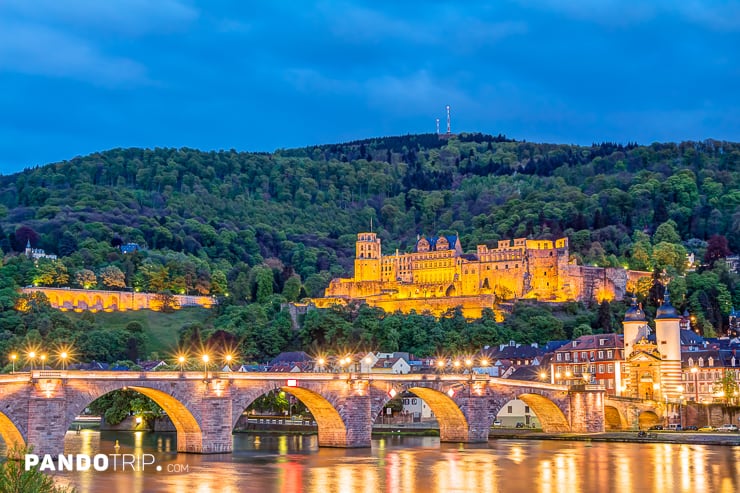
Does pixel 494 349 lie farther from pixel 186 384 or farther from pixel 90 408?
pixel 186 384

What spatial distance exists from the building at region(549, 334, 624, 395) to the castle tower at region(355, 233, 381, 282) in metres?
63.2

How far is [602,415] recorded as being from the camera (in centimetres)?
7312

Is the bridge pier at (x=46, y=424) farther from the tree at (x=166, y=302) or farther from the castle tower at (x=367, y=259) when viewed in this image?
the castle tower at (x=367, y=259)

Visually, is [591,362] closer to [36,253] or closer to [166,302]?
[166,302]

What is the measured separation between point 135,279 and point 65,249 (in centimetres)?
1909

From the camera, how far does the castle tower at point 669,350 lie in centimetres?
A: 7756

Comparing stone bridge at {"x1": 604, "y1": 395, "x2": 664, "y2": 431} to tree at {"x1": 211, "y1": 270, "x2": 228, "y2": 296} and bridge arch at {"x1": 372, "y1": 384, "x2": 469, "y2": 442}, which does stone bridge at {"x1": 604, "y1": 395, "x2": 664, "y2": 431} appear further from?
tree at {"x1": 211, "y1": 270, "x2": 228, "y2": 296}

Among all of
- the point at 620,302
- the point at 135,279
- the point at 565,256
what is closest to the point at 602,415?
the point at 620,302

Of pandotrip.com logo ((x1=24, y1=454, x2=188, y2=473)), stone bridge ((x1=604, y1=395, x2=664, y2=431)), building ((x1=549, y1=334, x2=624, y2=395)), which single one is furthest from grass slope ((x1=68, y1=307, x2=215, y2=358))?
pandotrip.com logo ((x1=24, y1=454, x2=188, y2=473))

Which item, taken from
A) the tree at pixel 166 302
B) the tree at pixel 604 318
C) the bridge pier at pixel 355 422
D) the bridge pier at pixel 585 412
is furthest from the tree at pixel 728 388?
the tree at pixel 166 302

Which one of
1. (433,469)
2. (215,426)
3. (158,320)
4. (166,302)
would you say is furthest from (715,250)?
(215,426)

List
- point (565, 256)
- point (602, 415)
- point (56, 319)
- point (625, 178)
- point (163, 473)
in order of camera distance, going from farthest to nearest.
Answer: point (625, 178) → point (565, 256) → point (56, 319) → point (602, 415) → point (163, 473)

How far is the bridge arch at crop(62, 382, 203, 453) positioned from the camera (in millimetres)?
52906

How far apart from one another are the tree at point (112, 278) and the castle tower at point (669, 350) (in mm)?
83138
